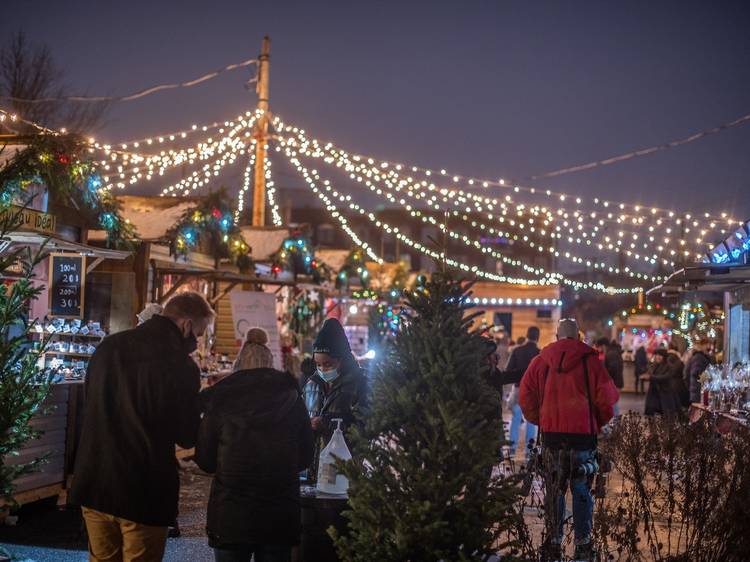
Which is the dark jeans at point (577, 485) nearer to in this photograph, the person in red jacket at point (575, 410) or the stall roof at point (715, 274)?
the person in red jacket at point (575, 410)

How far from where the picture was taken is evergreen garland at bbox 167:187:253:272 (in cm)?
1399

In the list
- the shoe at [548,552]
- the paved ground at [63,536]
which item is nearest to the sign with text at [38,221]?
the paved ground at [63,536]

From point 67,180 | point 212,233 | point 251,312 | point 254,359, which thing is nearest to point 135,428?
point 254,359

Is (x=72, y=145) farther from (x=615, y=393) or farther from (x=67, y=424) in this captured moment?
(x=615, y=393)

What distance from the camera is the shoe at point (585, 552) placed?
19.0 ft

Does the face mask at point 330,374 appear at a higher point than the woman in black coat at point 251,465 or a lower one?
higher

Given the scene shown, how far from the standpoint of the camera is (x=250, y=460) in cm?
446

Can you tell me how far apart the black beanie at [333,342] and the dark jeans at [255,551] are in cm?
246

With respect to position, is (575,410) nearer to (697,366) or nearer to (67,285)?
(67,285)

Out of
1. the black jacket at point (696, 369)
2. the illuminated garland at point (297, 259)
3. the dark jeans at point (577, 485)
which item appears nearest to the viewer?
the dark jeans at point (577, 485)

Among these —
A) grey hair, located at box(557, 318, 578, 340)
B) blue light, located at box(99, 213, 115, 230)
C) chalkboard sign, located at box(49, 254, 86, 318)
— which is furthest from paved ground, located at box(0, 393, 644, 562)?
blue light, located at box(99, 213, 115, 230)

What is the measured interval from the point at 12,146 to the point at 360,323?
20732mm

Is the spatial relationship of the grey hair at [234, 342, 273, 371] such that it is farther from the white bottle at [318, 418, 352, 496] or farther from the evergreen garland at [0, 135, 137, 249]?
the evergreen garland at [0, 135, 137, 249]

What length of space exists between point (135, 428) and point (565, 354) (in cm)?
403
